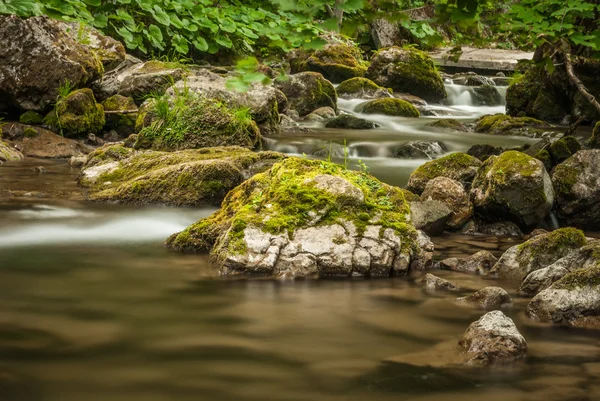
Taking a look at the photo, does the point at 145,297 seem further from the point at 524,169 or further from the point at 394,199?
the point at 524,169

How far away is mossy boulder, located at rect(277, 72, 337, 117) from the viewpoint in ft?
62.8

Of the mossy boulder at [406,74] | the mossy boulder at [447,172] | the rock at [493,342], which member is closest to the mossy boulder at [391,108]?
the mossy boulder at [406,74]

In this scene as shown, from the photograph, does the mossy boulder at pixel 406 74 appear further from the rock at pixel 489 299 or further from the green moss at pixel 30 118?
the rock at pixel 489 299

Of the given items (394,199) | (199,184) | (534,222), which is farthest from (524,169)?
(199,184)

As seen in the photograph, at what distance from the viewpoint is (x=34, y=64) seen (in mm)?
13922

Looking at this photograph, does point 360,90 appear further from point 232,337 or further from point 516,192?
point 232,337

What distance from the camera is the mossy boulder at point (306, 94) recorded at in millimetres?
19142

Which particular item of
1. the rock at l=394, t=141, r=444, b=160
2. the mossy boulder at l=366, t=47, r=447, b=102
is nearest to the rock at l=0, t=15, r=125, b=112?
the rock at l=394, t=141, r=444, b=160

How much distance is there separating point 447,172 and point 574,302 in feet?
15.4

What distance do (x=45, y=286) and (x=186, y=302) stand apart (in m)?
1.20

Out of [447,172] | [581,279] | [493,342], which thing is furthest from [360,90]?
[493,342]

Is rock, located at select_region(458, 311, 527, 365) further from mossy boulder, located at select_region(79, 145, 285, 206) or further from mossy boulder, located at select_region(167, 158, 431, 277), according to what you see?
mossy boulder, located at select_region(79, 145, 285, 206)

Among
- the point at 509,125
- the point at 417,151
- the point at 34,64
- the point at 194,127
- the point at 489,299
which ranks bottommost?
the point at 489,299

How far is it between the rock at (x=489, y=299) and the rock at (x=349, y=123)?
12266 mm
